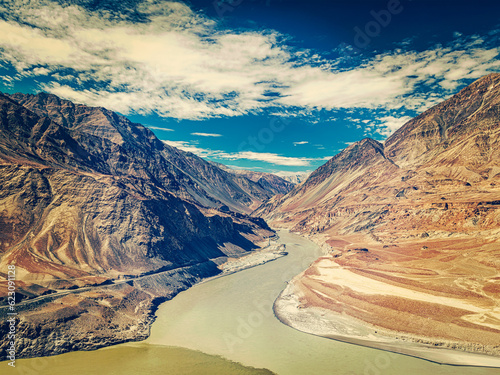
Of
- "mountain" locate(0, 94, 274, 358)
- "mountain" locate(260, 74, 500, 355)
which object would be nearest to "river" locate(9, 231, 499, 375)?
"mountain" locate(0, 94, 274, 358)

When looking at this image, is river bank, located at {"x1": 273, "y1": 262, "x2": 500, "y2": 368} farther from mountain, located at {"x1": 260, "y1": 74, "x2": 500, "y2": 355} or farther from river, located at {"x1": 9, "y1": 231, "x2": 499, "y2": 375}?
river, located at {"x1": 9, "y1": 231, "x2": 499, "y2": 375}

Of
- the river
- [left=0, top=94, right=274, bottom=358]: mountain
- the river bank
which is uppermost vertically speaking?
[left=0, top=94, right=274, bottom=358]: mountain

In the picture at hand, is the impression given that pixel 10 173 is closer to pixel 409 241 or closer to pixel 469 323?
→ pixel 469 323

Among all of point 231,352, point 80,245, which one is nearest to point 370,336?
point 231,352

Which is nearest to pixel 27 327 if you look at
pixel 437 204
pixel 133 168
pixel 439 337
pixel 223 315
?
pixel 223 315

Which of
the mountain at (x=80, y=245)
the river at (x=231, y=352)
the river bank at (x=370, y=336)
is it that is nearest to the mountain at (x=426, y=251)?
the river bank at (x=370, y=336)

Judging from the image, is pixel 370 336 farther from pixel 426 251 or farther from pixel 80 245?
pixel 80 245

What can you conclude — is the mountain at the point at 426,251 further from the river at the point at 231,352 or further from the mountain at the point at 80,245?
the mountain at the point at 80,245
